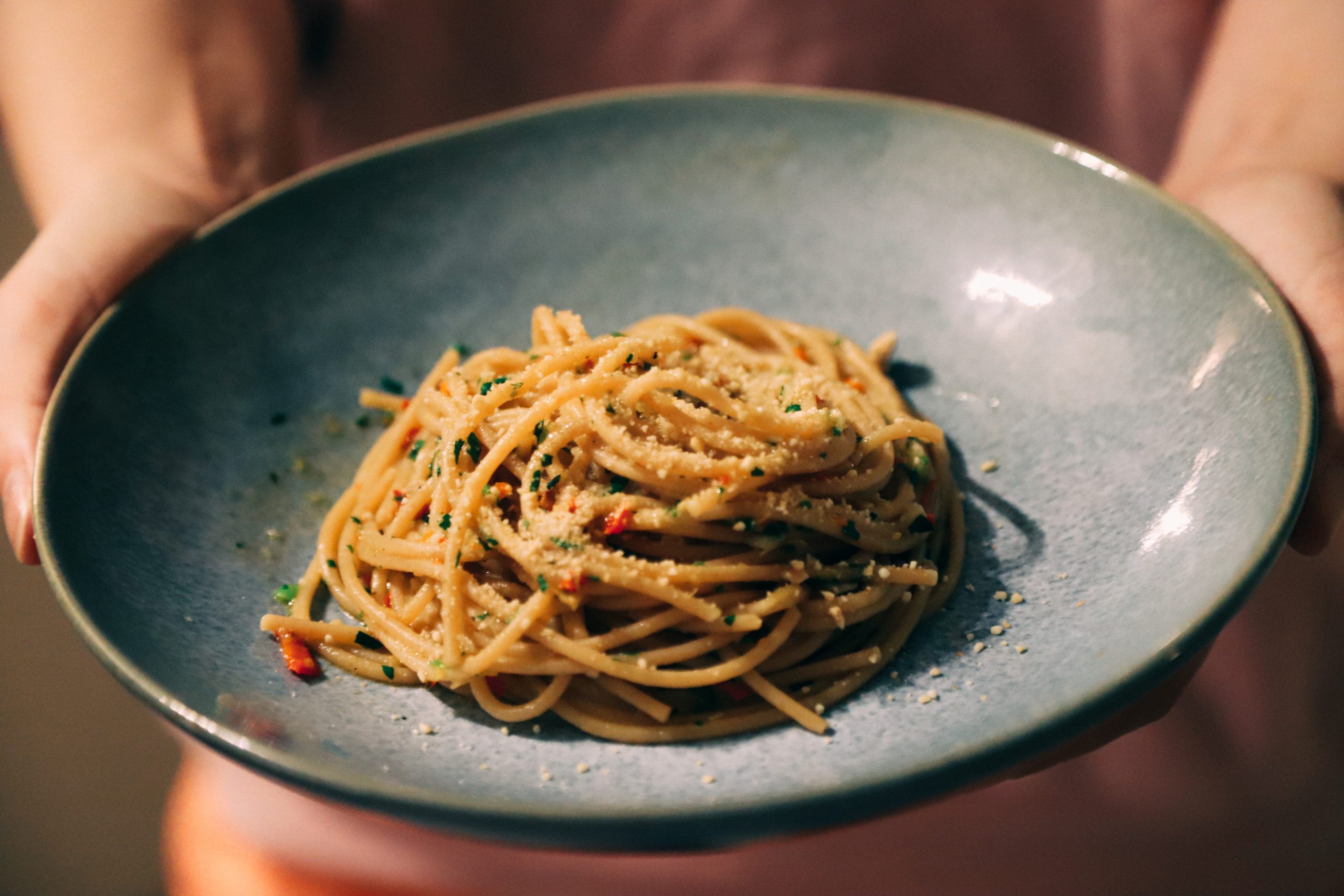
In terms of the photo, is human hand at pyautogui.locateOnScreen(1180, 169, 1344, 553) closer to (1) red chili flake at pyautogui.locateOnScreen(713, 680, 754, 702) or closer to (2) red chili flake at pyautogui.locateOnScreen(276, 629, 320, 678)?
(1) red chili flake at pyautogui.locateOnScreen(713, 680, 754, 702)

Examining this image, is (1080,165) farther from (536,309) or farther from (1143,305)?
(536,309)

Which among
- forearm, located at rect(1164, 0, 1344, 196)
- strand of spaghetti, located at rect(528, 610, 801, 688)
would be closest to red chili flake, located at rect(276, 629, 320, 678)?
strand of spaghetti, located at rect(528, 610, 801, 688)

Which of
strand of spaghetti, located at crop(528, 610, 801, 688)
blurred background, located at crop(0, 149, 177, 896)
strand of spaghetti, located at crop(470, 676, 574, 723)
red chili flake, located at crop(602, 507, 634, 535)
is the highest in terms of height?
red chili flake, located at crop(602, 507, 634, 535)

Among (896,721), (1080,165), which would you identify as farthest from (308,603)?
(1080,165)

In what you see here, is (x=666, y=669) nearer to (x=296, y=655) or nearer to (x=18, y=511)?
(x=296, y=655)

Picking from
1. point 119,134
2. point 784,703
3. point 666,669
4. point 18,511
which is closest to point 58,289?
point 18,511

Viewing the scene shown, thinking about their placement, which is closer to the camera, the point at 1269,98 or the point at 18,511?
the point at 18,511
